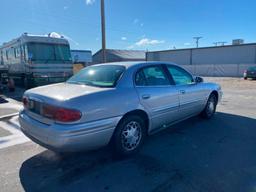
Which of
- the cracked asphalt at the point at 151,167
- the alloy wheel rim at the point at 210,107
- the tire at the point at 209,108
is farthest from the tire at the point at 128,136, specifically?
the alloy wheel rim at the point at 210,107

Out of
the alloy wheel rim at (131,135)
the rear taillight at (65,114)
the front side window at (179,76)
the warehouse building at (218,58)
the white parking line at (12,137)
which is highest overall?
the warehouse building at (218,58)

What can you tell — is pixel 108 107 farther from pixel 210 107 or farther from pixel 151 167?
pixel 210 107

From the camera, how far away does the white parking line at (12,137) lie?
429 centimetres

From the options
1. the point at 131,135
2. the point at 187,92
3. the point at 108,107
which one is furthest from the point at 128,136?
the point at 187,92

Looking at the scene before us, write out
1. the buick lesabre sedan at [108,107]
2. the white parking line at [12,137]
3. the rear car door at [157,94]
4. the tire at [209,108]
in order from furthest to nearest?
the tire at [209,108], the white parking line at [12,137], the rear car door at [157,94], the buick lesabre sedan at [108,107]

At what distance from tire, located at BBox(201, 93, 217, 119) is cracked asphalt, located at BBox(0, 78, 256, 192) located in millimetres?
1176

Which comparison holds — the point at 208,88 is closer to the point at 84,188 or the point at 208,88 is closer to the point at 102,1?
the point at 84,188

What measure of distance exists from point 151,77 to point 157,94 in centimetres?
35

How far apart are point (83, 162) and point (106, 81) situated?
1368 millimetres

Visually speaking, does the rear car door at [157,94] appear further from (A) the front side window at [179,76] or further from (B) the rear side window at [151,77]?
(A) the front side window at [179,76]

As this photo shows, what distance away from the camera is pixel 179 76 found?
4.77 m

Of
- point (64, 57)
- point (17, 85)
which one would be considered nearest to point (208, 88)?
point (64, 57)

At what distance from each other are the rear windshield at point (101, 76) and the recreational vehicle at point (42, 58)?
708cm

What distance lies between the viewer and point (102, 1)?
1177 centimetres
